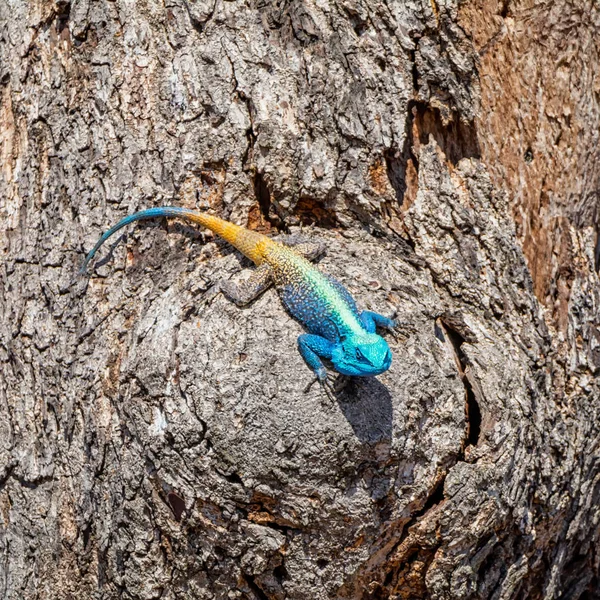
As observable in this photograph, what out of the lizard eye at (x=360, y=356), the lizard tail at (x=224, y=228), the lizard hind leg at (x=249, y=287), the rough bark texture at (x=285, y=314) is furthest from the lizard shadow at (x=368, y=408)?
the lizard tail at (x=224, y=228)

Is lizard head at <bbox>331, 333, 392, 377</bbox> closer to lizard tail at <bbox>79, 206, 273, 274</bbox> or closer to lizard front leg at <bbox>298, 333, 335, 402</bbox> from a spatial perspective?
lizard front leg at <bbox>298, 333, 335, 402</bbox>

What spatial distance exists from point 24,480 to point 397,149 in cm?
227

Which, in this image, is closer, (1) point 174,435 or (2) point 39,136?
(1) point 174,435

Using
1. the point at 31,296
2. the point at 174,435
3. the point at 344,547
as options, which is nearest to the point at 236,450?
the point at 174,435

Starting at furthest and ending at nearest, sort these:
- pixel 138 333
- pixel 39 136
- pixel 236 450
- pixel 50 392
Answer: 1. pixel 39 136
2. pixel 50 392
3. pixel 138 333
4. pixel 236 450

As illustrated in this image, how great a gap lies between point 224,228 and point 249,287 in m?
0.33

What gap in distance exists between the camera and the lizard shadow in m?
2.89

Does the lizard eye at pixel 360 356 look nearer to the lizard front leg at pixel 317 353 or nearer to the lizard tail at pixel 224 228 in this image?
the lizard front leg at pixel 317 353

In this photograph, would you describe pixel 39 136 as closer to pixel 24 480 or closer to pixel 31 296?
pixel 31 296

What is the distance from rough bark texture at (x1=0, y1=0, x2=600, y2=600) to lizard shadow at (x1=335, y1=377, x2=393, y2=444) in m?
0.01

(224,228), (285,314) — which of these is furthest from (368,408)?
(224,228)

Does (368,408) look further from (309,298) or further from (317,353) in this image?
(309,298)

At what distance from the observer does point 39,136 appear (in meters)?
3.66

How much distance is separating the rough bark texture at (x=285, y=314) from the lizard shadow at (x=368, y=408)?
1 cm
